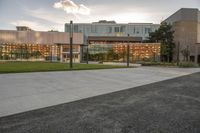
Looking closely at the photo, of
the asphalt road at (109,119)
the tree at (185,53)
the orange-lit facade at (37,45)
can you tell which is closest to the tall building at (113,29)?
the tree at (185,53)

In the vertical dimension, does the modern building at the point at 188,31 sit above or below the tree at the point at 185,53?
above

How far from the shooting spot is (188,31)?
212 feet

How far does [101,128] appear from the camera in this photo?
13.6 ft

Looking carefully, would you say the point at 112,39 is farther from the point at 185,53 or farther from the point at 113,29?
the point at 185,53

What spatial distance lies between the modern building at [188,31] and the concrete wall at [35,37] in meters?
34.5

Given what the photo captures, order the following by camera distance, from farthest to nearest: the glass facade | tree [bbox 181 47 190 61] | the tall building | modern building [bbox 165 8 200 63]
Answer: the tall building
modern building [bbox 165 8 200 63]
the glass facade
tree [bbox 181 47 190 61]

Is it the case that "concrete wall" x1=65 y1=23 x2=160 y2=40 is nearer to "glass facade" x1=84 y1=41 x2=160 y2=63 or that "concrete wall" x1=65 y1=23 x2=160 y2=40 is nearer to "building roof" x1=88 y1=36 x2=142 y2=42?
"building roof" x1=88 y1=36 x2=142 y2=42

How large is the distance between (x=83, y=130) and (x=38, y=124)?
44.1 inches

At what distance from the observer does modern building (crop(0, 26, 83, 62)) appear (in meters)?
53.2

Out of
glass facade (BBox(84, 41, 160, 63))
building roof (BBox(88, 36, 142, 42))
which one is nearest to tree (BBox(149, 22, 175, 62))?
glass facade (BBox(84, 41, 160, 63))

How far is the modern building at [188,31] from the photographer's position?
209 ft

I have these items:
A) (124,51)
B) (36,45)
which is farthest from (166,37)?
(36,45)

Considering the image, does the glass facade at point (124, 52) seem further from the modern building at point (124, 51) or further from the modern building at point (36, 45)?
the modern building at point (36, 45)

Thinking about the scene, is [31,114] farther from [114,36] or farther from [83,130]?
[114,36]
